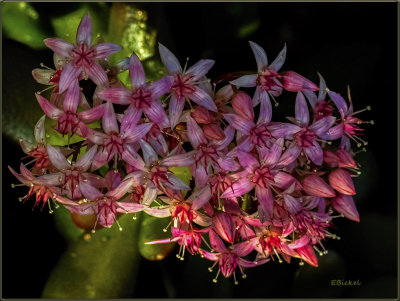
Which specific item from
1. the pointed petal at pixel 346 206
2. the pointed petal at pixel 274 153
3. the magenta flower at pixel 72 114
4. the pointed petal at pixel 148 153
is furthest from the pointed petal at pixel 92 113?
the pointed petal at pixel 346 206

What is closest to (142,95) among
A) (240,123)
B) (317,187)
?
(240,123)

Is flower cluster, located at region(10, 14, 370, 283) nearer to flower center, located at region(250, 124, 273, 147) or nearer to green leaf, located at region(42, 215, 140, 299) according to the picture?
flower center, located at region(250, 124, 273, 147)

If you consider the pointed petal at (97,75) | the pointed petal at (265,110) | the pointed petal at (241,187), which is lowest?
the pointed petal at (241,187)

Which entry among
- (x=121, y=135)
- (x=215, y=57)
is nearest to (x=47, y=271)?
(x=121, y=135)

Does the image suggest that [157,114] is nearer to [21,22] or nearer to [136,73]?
[136,73]

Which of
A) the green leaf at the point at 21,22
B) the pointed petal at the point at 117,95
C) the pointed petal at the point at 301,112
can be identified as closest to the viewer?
the pointed petal at the point at 117,95

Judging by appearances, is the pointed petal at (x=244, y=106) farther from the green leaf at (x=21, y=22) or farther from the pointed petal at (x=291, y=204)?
the green leaf at (x=21, y=22)
